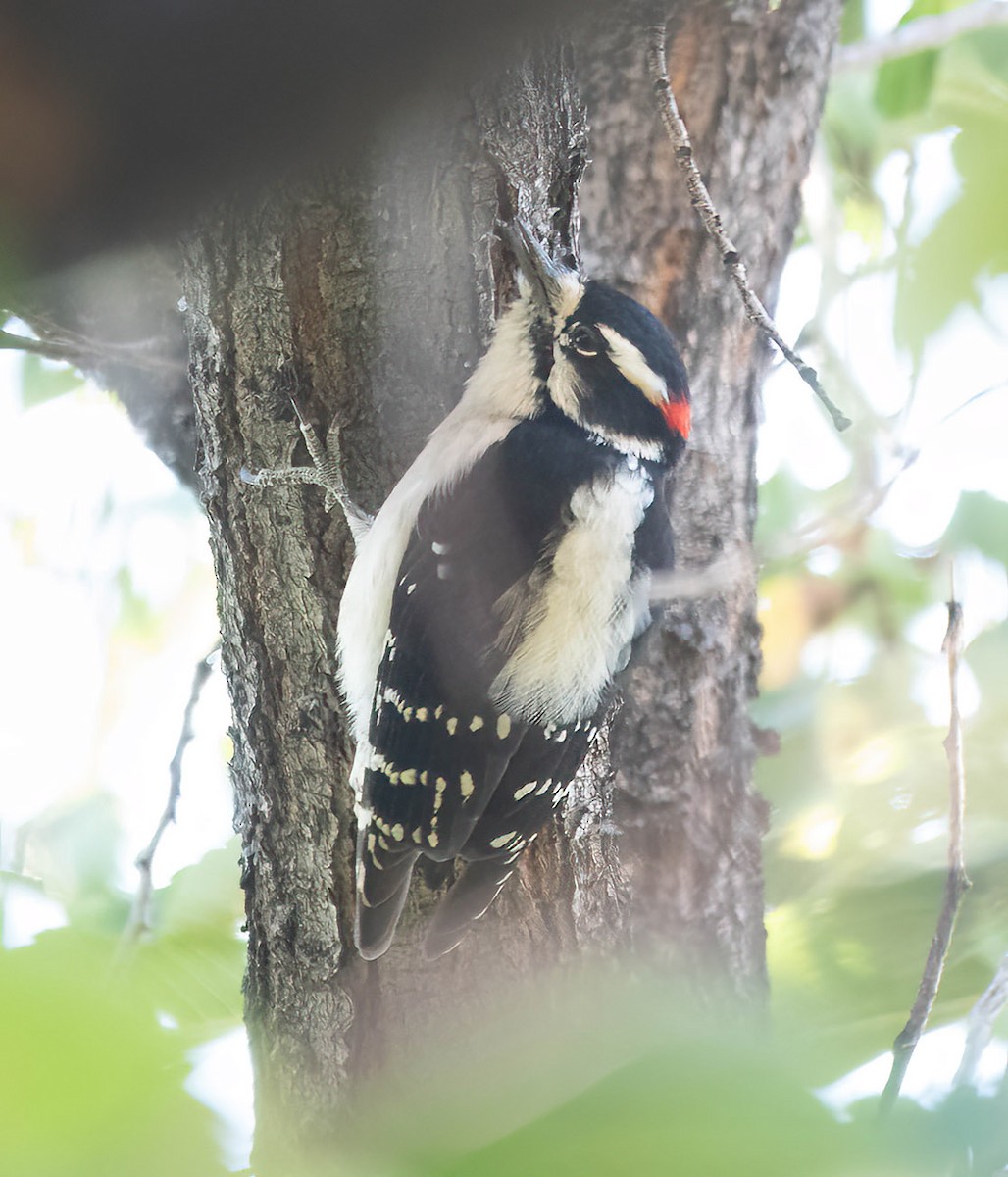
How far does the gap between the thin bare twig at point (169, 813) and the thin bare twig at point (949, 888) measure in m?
0.23

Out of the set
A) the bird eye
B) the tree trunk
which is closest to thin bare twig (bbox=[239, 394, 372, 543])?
the tree trunk

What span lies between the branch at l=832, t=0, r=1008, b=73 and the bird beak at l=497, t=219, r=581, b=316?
37 centimetres

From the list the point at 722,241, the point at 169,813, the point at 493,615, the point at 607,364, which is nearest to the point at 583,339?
the point at 607,364

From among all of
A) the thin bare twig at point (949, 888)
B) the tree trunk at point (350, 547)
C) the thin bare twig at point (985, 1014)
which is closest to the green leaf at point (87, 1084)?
the thin bare twig at point (949, 888)

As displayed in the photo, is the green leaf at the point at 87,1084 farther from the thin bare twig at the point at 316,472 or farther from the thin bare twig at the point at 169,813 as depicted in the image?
the thin bare twig at the point at 316,472

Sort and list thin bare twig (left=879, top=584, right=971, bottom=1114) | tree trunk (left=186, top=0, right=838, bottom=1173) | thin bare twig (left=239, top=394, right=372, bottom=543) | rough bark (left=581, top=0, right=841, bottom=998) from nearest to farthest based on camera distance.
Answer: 1. thin bare twig (left=879, top=584, right=971, bottom=1114)
2. tree trunk (left=186, top=0, right=838, bottom=1173)
3. thin bare twig (left=239, top=394, right=372, bottom=543)
4. rough bark (left=581, top=0, right=841, bottom=998)

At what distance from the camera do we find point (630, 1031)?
9.3 inches

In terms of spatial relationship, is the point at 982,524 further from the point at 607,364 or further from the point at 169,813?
the point at 169,813

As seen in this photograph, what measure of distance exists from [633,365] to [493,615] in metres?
0.27

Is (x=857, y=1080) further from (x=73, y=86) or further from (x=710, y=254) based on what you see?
(x=710, y=254)

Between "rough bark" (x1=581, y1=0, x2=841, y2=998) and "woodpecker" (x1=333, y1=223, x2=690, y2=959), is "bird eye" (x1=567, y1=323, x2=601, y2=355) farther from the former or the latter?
"rough bark" (x1=581, y1=0, x2=841, y2=998)

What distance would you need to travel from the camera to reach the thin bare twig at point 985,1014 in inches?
14.0

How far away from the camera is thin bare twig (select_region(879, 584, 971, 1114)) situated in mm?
281

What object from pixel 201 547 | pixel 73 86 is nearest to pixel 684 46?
pixel 201 547
